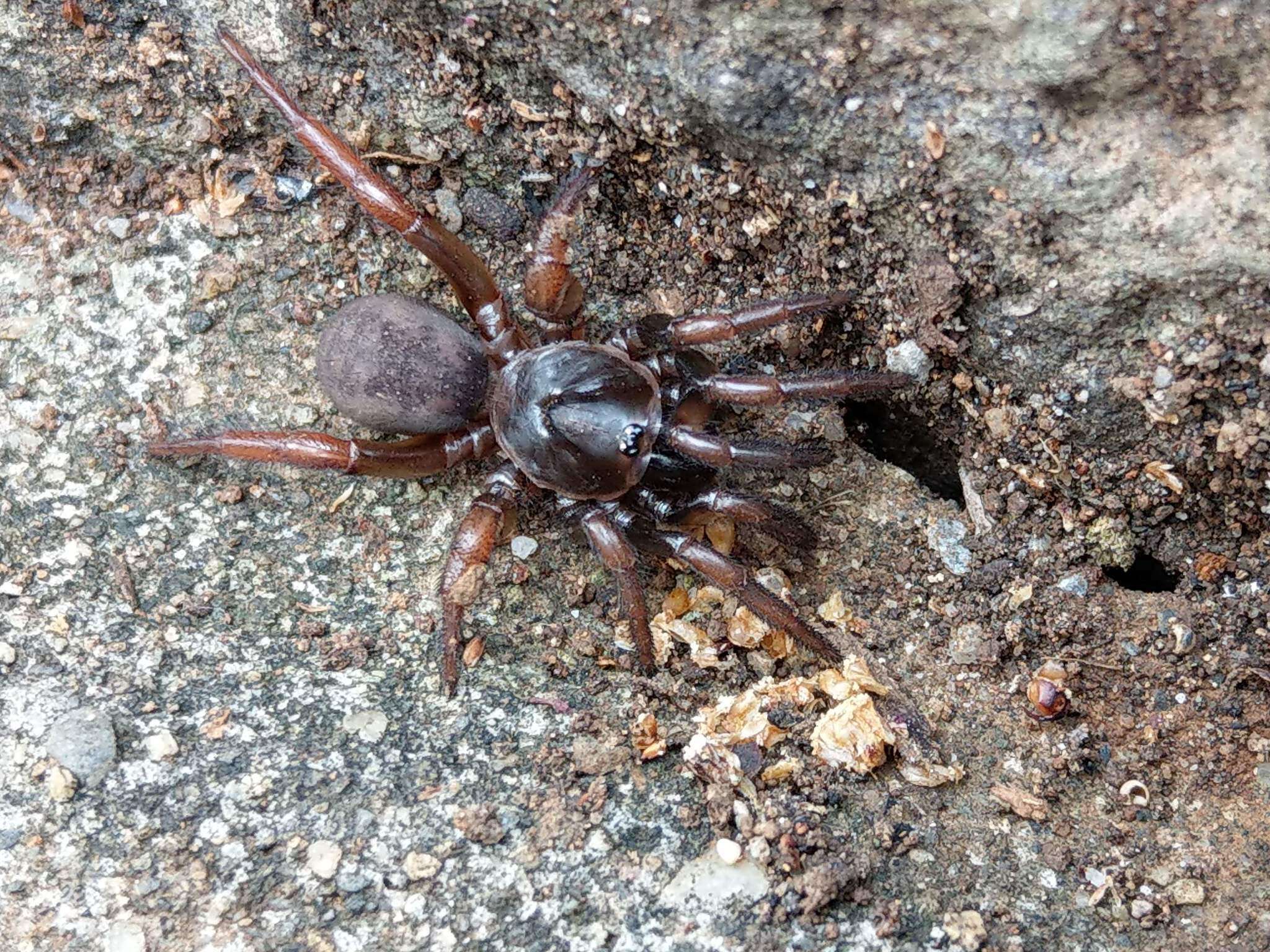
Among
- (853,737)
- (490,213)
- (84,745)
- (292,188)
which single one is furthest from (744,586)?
(292,188)

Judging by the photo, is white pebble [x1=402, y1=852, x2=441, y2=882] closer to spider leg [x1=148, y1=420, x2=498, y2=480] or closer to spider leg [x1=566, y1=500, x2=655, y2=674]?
spider leg [x1=566, y1=500, x2=655, y2=674]

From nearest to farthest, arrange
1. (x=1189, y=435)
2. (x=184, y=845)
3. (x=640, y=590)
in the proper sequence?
1. (x=184, y=845)
2. (x=1189, y=435)
3. (x=640, y=590)

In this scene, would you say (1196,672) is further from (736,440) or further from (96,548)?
(96,548)

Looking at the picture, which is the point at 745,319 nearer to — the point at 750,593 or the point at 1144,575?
the point at 750,593

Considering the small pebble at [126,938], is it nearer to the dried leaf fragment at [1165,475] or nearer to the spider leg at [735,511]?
the spider leg at [735,511]

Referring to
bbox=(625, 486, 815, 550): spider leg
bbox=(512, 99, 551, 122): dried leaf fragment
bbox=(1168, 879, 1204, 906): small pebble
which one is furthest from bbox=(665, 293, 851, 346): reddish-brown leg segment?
bbox=(1168, 879, 1204, 906): small pebble

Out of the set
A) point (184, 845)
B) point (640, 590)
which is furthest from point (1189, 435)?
point (184, 845)
